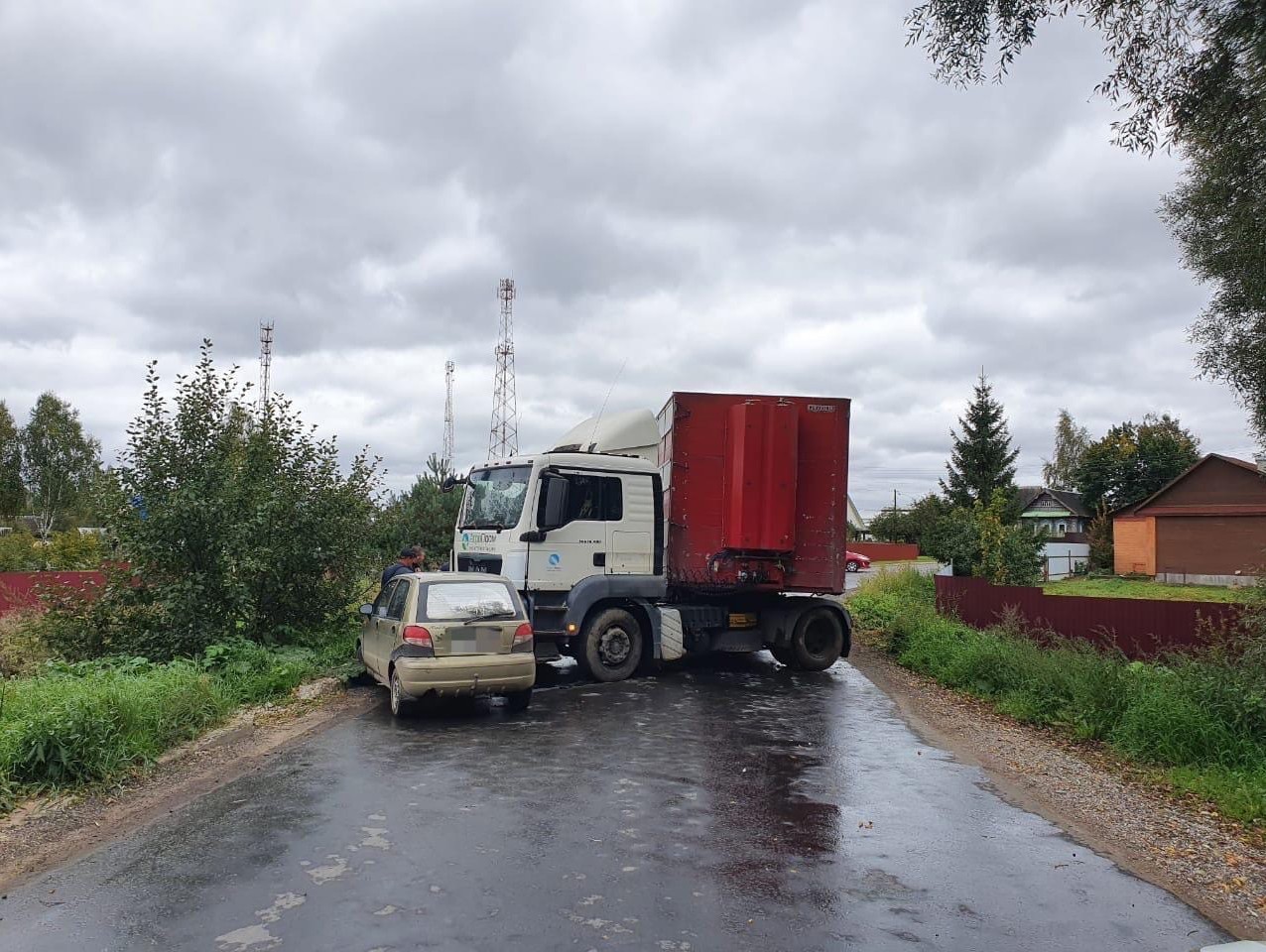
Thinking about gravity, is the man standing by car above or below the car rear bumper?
above

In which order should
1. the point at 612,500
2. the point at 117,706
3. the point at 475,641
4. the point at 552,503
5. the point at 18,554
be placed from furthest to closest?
the point at 18,554
the point at 612,500
the point at 552,503
the point at 475,641
the point at 117,706

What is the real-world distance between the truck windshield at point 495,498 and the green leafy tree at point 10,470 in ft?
169

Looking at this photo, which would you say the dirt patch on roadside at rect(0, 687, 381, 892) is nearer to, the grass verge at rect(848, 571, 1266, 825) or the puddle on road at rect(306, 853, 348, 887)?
the puddle on road at rect(306, 853, 348, 887)

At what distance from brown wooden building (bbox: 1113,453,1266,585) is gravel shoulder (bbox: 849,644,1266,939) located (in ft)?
106

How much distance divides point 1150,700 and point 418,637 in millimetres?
7197

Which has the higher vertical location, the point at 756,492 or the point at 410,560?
the point at 756,492

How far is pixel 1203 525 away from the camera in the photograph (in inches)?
1517

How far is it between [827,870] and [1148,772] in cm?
429

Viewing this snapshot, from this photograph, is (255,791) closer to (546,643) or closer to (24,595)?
(546,643)

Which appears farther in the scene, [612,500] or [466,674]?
[612,500]

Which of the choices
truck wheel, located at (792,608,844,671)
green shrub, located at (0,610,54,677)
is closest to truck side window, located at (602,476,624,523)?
truck wheel, located at (792,608,844,671)

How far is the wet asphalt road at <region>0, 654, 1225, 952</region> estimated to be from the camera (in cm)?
439

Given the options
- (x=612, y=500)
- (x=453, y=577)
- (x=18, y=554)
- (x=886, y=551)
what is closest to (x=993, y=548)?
(x=612, y=500)

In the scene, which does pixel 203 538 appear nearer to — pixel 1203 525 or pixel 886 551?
pixel 1203 525
